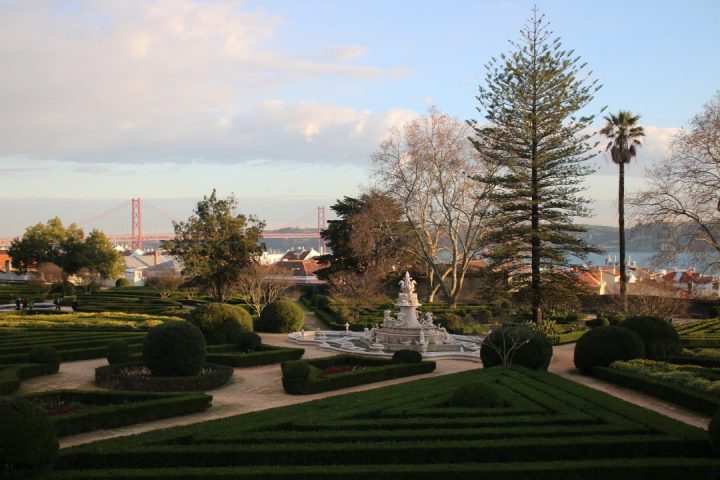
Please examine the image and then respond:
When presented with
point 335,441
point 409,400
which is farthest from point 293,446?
point 409,400

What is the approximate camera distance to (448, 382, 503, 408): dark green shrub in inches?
569

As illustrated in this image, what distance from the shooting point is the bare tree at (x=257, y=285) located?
39219mm

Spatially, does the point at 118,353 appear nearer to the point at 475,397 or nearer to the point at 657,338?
the point at 475,397

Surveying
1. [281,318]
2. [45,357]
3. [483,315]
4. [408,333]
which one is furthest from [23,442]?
[483,315]

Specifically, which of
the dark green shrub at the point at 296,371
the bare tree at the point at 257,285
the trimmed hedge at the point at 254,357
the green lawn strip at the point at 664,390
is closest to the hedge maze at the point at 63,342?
the trimmed hedge at the point at 254,357

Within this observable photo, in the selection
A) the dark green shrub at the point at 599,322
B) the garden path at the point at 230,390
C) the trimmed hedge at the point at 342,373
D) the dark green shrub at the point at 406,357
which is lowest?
the garden path at the point at 230,390

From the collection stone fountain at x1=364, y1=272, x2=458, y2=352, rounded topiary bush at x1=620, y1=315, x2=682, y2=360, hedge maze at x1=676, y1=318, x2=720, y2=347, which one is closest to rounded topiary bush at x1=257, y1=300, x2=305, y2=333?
stone fountain at x1=364, y1=272, x2=458, y2=352

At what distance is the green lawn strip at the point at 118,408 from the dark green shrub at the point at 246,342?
28.2 feet

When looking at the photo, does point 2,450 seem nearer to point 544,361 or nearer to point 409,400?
point 409,400

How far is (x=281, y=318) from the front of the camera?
33781mm

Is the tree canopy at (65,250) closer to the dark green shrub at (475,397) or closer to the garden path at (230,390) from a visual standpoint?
the garden path at (230,390)

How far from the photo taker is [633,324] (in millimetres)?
22672

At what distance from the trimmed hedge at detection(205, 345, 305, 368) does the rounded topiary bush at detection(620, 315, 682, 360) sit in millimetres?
11965

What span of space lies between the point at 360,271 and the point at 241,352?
2439 centimetres
